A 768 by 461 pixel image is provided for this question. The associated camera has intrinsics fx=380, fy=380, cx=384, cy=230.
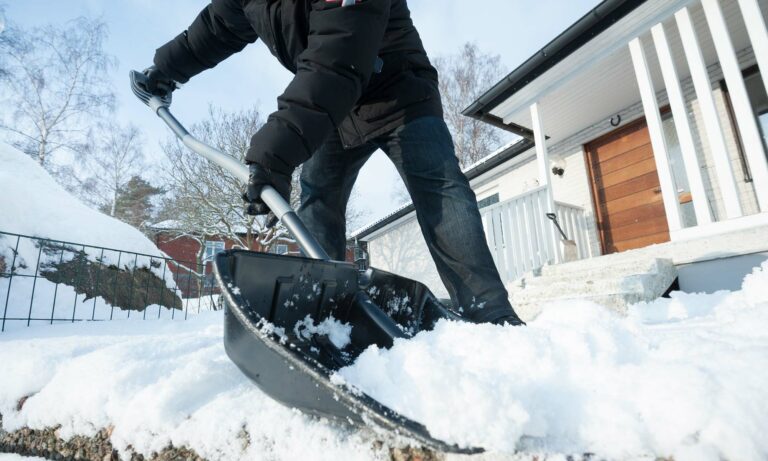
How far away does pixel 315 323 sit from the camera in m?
0.82

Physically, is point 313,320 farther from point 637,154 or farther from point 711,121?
point 637,154

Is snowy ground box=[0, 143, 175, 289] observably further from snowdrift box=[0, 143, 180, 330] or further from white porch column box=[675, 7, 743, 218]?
white porch column box=[675, 7, 743, 218]

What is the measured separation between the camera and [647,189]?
5.09 meters

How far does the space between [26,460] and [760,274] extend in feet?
7.64

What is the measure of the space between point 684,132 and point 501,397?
3.89 m

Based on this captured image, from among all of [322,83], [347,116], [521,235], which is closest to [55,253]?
[347,116]

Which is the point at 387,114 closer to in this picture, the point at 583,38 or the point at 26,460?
the point at 26,460

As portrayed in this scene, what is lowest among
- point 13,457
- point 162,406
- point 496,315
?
point 13,457

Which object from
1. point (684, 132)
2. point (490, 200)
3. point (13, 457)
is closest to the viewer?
point (13, 457)

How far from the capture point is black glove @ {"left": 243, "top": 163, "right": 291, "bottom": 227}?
105cm

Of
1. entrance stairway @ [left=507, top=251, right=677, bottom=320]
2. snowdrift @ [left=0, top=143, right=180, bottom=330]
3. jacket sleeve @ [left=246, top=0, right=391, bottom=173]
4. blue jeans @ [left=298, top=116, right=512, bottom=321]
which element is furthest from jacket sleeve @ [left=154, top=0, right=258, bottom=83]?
snowdrift @ [left=0, top=143, right=180, bottom=330]

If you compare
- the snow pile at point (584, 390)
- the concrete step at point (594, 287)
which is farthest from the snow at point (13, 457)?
the concrete step at point (594, 287)

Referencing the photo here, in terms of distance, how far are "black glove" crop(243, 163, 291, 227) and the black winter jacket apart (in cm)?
2

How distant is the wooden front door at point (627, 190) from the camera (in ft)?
16.4
